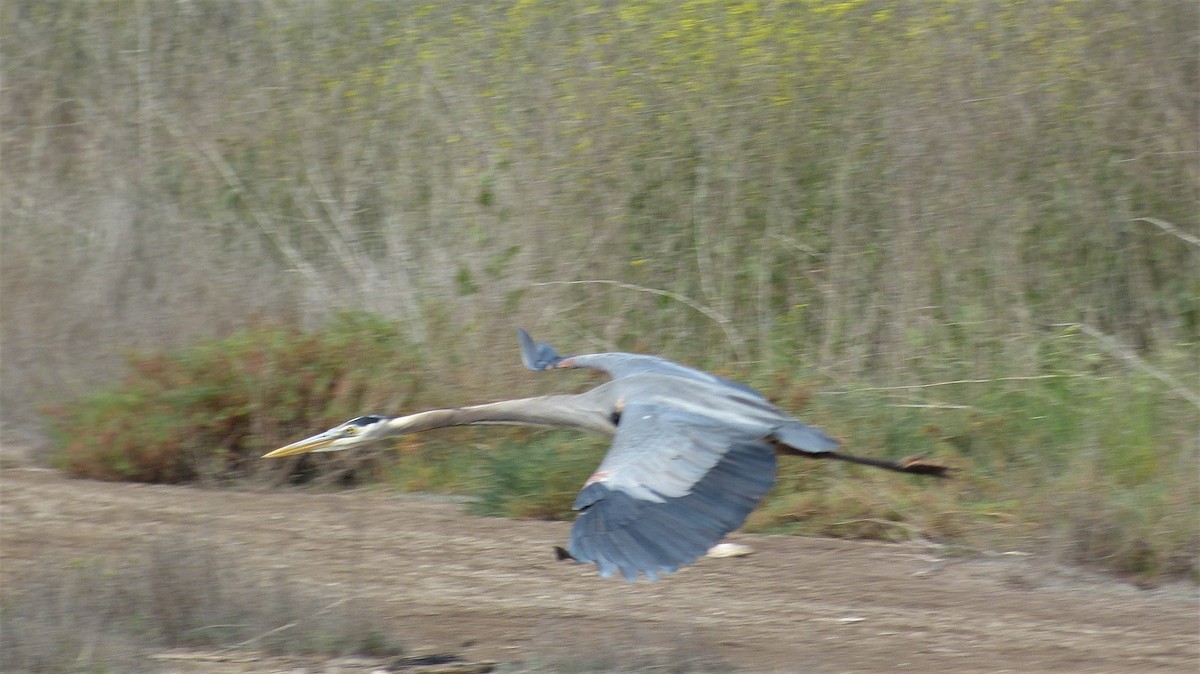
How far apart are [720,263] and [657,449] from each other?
3.87m

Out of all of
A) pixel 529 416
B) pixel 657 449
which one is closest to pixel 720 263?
pixel 529 416

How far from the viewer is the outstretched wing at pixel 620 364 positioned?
5137 millimetres

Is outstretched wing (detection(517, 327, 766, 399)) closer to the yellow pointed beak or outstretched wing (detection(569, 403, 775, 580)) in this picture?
outstretched wing (detection(569, 403, 775, 580))

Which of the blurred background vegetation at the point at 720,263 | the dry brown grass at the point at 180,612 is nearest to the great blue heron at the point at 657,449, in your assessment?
the dry brown grass at the point at 180,612

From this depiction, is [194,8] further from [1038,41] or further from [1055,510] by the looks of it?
[1055,510]

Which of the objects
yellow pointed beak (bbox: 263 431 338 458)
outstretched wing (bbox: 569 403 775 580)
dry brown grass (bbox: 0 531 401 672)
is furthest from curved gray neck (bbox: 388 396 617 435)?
dry brown grass (bbox: 0 531 401 672)

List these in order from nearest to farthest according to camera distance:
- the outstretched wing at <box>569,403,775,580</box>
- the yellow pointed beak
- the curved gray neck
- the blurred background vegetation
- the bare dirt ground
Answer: the outstretched wing at <box>569,403,775,580</box> → the bare dirt ground → the curved gray neck → the yellow pointed beak → the blurred background vegetation

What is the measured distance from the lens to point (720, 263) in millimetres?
8062

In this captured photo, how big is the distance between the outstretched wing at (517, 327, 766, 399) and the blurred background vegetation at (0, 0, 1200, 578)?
128 centimetres

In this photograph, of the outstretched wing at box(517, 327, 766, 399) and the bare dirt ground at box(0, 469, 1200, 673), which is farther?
the outstretched wing at box(517, 327, 766, 399)

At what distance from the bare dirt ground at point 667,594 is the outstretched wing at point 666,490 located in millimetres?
662

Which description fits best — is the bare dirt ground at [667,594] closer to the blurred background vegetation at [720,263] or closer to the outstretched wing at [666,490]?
the blurred background vegetation at [720,263]

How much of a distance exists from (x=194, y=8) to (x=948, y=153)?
6519 mm

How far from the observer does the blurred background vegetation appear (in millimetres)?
6891
